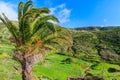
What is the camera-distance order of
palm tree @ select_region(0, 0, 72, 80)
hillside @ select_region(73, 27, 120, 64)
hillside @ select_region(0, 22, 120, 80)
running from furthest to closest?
hillside @ select_region(73, 27, 120, 64)
hillside @ select_region(0, 22, 120, 80)
palm tree @ select_region(0, 0, 72, 80)

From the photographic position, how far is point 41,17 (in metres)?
28.0

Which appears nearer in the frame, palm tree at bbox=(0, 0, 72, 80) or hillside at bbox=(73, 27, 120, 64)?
palm tree at bbox=(0, 0, 72, 80)

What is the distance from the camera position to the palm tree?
88.9ft

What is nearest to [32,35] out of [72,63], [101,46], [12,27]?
[12,27]

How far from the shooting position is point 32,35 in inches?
1082

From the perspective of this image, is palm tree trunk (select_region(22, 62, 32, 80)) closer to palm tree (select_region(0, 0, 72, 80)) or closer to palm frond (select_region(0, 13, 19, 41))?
palm tree (select_region(0, 0, 72, 80))

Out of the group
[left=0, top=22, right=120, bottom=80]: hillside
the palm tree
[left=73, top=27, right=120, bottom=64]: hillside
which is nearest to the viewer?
the palm tree

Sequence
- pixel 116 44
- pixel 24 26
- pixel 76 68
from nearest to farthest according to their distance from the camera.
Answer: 1. pixel 24 26
2. pixel 76 68
3. pixel 116 44

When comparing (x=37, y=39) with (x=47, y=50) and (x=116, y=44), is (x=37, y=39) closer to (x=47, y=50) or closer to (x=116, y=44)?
(x=47, y=50)

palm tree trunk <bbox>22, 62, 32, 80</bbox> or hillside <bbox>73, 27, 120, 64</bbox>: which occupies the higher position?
hillside <bbox>73, 27, 120, 64</bbox>

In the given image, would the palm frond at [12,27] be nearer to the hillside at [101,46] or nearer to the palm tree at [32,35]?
the palm tree at [32,35]

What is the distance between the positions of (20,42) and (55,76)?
125 feet

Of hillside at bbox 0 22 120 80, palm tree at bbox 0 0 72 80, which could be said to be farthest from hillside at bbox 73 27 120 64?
palm tree at bbox 0 0 72 80

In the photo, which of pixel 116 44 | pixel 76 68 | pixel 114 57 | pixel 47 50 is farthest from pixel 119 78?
pixel 116 44
